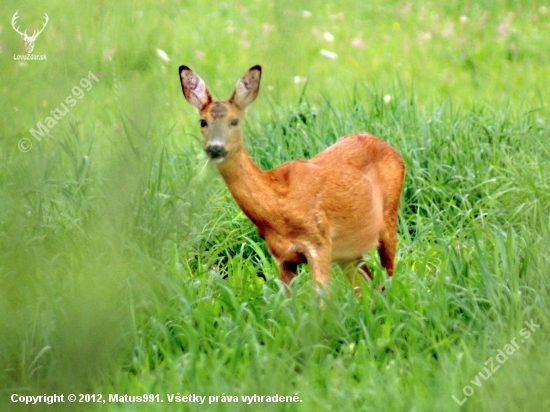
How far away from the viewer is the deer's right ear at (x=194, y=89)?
392 centimetres

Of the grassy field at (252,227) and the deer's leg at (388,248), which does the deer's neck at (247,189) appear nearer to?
the grassy field at (252,227)

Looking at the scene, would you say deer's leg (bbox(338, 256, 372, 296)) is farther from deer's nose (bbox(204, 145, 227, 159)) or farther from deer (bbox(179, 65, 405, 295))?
deer's nose (bbox(204, 145, 227, 159))

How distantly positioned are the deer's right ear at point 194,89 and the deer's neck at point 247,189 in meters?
0.31

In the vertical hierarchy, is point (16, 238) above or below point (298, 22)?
below

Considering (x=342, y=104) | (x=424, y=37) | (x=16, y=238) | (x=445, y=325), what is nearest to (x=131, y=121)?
(x=16, y=238)

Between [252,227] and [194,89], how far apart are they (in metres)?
1.20

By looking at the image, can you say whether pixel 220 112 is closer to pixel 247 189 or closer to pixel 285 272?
pixel 247 189

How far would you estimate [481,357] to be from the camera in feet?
10.1

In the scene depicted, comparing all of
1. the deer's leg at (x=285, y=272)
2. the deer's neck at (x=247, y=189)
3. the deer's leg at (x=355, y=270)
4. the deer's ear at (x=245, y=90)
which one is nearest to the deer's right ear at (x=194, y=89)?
the deer's ear at (x=245, y=90)

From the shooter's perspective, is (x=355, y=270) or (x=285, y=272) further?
(x=355, y=270)

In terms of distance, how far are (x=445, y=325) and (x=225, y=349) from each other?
0.95m

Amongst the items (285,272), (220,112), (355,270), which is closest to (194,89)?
(220,112)

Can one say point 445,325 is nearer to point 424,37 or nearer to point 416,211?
point 416,211

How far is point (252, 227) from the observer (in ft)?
16.2
